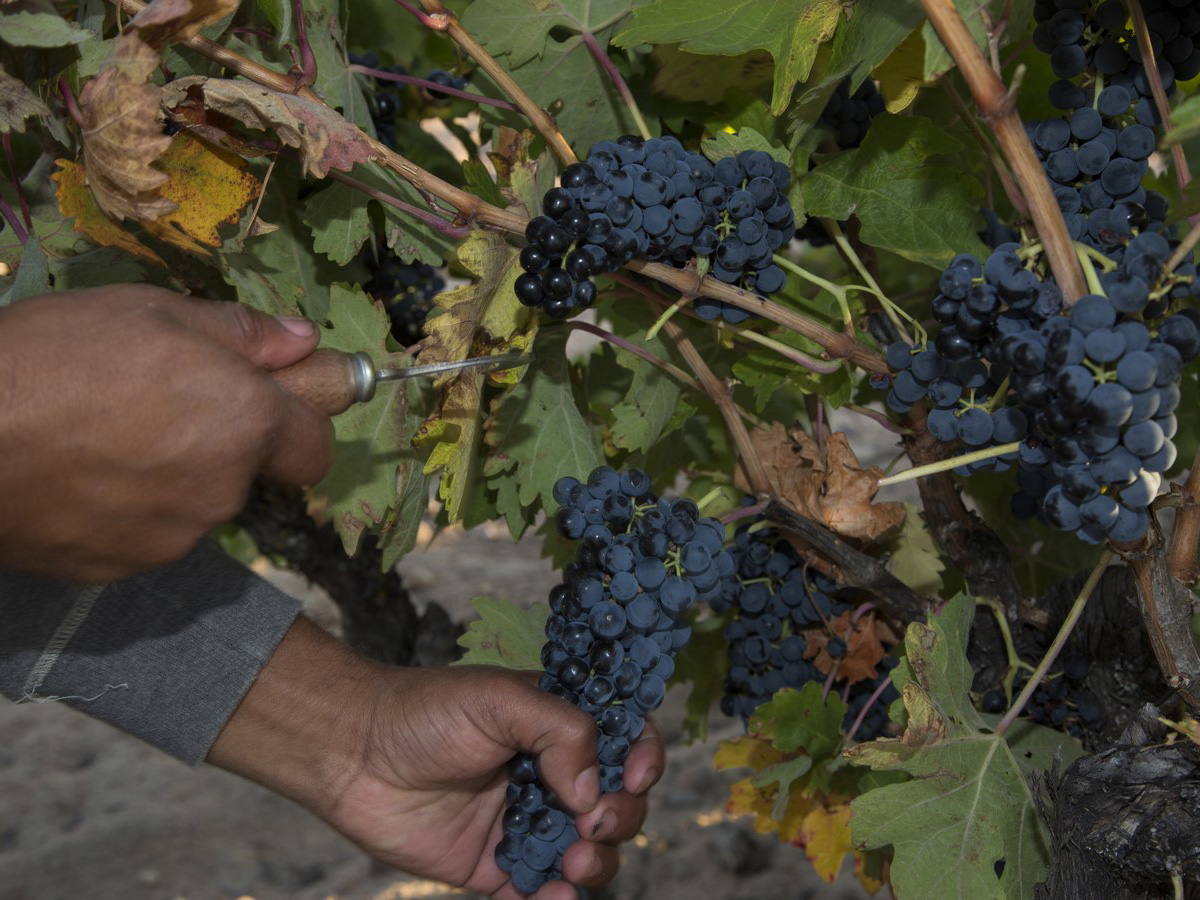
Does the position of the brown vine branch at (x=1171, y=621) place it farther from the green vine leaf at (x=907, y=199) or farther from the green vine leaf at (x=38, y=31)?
the green vine leaf at (x=38, y=31)

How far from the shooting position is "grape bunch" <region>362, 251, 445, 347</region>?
1319 millimetres

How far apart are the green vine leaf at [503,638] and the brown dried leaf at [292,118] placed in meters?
0.49

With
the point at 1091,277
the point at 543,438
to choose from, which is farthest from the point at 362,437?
the point at 1091,277

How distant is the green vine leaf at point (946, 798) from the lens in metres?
0.87

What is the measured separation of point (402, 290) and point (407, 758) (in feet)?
1.79

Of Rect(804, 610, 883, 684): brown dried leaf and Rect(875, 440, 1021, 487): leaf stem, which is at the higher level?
Rect(875, 440, 1021, 487): leaf stem

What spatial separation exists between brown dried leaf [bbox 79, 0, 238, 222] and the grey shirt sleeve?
47 centimetres

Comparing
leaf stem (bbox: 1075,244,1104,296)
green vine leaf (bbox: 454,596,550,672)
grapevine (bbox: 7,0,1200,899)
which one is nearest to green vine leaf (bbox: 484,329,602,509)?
grapevine (bbox: 7,0,1200,899)

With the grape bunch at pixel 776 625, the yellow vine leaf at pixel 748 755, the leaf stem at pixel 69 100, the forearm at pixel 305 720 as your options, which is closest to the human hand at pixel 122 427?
the leaf stem at pixel 69 100

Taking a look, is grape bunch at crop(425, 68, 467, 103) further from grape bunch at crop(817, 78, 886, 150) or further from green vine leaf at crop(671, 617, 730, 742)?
green vine leaf at crop(671, 617, 730, 742)

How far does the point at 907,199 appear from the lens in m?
0.97

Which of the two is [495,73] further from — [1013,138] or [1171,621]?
[1171,621]

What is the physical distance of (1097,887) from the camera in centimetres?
82

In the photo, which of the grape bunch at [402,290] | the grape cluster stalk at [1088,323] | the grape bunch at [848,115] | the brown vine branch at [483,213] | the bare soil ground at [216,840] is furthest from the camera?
the bare soil ground at [216,840]
